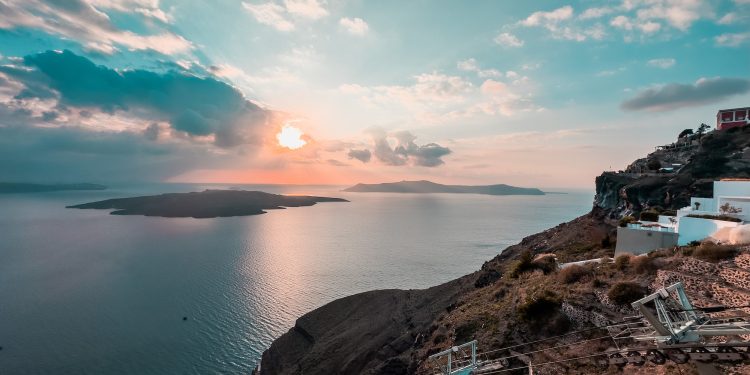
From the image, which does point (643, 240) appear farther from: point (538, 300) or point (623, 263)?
point (538, 300)

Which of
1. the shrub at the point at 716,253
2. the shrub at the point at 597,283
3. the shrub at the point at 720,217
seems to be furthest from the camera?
the shrub at the point at 720,217

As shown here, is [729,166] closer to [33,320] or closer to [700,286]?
[700,286]

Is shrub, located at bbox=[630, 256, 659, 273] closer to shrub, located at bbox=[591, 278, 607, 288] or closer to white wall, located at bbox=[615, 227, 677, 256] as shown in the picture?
shrub, located at bbox=[591, 278, 607, 288]

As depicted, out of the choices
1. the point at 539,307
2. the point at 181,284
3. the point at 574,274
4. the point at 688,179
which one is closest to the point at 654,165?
the point at 688,179

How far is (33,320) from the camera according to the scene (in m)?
50.8

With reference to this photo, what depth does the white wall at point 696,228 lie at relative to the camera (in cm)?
2489

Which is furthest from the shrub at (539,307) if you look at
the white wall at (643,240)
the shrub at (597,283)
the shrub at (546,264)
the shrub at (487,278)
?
the shrub at (487,278)

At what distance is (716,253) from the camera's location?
19672 mm

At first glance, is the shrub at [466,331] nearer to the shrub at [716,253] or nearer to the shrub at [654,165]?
the shrub at [716,253]

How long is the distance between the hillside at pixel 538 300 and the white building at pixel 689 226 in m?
5.95

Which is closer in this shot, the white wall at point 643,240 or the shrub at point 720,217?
the shrub at point 720,217

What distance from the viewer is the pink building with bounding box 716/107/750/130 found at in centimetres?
6103

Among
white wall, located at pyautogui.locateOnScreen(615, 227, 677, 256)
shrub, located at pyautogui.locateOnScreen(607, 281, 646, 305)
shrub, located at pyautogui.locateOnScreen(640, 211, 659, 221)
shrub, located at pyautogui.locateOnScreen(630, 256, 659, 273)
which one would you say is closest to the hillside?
shrub, located at pyautogui.locateOnScreen(630, 256, 659, 273)

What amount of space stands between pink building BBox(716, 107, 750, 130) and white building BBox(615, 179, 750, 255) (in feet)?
151
